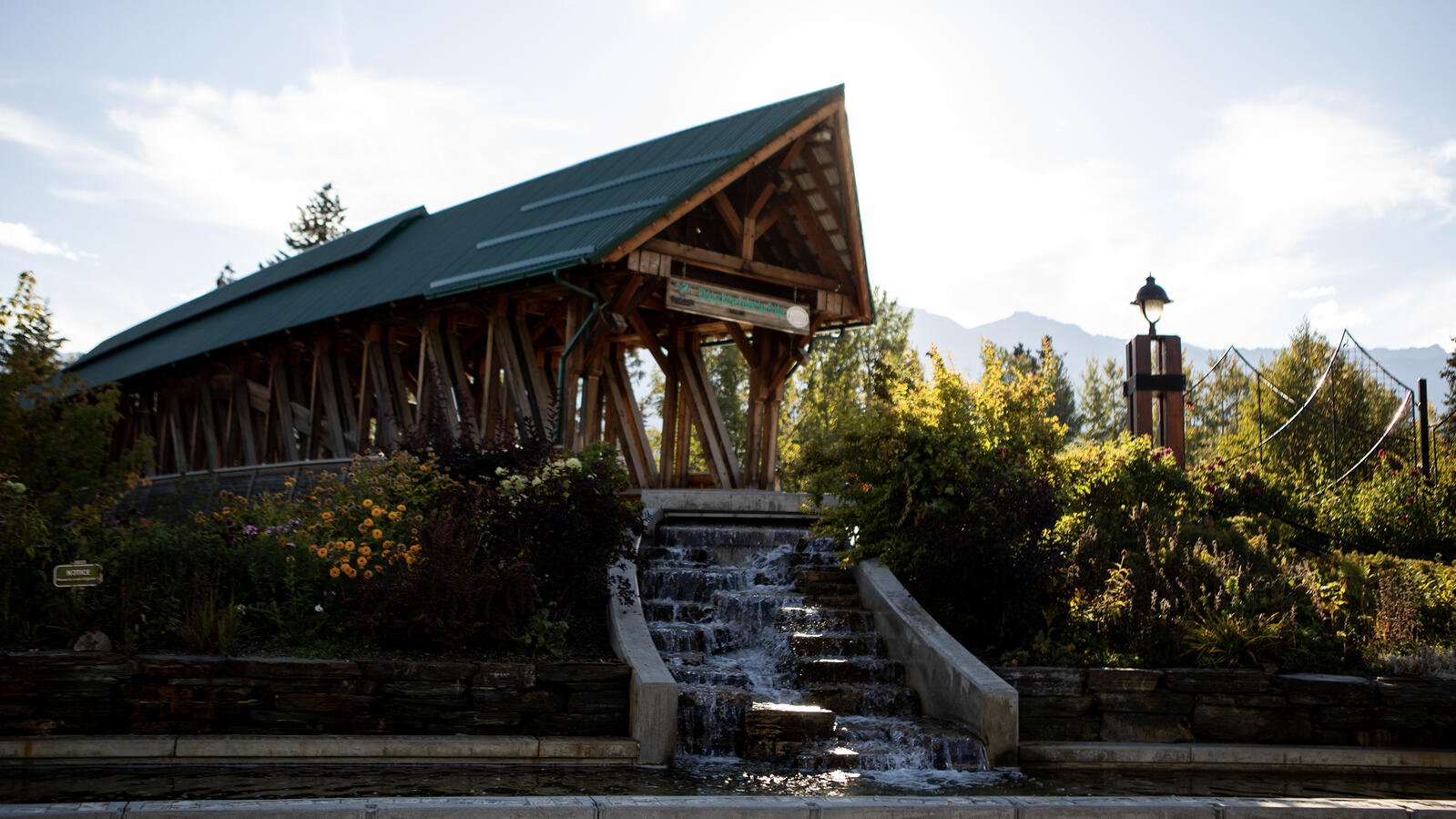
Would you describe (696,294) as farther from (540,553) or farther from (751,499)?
(540,553)

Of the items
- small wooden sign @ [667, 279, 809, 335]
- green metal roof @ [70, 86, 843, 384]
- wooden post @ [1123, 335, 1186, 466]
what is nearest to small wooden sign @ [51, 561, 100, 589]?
green metal roof @ [70, 86, 843, 384]

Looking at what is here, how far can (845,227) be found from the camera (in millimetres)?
17641

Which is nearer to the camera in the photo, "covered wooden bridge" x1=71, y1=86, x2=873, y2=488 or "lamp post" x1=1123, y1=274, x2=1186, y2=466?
"lamp post" x1=1123, y1=274, x2=1186, y2=466

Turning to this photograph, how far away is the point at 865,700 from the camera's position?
356 inches

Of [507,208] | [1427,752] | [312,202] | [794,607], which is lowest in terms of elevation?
[1427,752]

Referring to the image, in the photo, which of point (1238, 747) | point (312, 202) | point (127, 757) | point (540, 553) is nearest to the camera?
point (127, 757)

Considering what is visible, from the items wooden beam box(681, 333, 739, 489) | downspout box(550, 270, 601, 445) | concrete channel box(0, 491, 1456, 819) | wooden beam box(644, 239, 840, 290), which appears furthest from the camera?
wooden beam box(681, 333, 739, 489)

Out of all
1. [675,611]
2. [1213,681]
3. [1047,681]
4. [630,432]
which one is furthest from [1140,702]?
Answer: [630,432]

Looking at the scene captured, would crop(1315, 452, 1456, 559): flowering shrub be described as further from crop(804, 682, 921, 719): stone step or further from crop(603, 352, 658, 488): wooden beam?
crop(603, 352, 658, 488): wooden beam

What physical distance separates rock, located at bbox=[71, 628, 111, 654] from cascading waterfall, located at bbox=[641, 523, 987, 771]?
3.96 m

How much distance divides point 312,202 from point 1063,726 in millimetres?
67755

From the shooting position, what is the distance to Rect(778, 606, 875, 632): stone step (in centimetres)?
1023

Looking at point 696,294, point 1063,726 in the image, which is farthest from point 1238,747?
point 696,294

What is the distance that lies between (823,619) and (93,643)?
19.2ft
